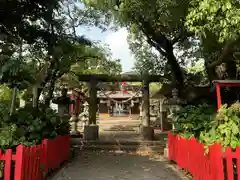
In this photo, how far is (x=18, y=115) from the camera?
5766mm

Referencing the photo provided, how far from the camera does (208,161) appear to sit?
4262 millimetres

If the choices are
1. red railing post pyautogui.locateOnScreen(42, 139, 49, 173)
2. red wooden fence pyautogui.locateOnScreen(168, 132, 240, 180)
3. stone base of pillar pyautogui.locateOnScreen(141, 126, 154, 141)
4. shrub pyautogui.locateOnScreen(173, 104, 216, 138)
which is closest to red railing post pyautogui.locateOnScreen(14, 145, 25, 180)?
red railing post pyautogui.locateOnScreen(42, 139, 49, 173)

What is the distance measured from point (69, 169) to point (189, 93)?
498 centimetres

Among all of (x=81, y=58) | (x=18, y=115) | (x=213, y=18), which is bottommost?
(x=18, y=115)

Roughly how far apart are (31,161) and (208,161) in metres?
2.89

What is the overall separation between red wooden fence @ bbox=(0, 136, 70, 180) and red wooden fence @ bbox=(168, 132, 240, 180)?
9.28ft

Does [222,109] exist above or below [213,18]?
below

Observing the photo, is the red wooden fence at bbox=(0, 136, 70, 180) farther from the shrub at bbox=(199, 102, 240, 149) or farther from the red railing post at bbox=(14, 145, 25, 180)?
the shrub at bbox=(199, 102, 240, 149)

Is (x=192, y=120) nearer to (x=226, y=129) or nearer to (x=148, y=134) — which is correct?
(x=226, y=129)

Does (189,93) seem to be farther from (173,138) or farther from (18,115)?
(18,115)

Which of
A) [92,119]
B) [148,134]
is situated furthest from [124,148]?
[92,119]

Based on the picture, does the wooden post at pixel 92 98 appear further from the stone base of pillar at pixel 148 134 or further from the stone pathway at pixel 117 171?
the stone pathway at pixel 117 171

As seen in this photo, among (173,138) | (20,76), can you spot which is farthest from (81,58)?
(20,76)

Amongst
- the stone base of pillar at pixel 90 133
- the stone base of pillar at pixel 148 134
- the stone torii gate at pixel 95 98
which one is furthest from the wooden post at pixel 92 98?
the stone base of pillar at pixel 148 134
